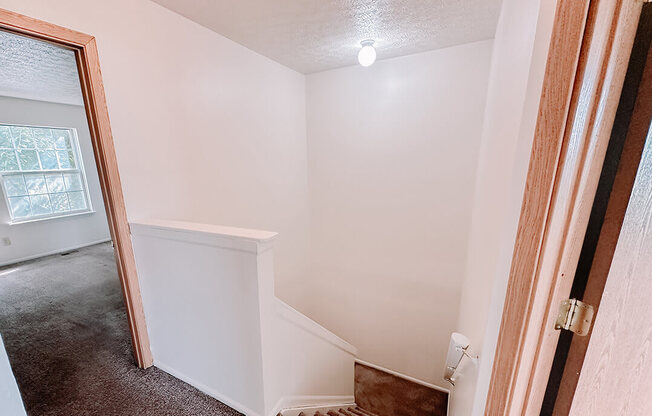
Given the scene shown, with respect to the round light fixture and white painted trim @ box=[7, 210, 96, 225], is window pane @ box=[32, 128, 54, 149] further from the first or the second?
the round light fixture

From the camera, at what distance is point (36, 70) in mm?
2598

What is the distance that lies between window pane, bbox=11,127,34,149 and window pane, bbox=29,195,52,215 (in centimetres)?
83

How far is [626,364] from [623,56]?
28.5 inches

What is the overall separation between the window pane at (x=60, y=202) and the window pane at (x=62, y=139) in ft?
2.73

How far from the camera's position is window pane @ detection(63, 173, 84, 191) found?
4.38 meters

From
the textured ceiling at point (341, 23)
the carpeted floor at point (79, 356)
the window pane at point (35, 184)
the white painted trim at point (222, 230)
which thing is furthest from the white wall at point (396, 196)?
the window pane at point (35, 184)

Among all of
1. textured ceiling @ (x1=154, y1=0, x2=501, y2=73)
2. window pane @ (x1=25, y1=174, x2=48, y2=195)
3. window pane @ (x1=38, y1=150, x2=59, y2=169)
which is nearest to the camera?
textured ceiling @ (x1=154, y1=0, x2=501, y2=73)

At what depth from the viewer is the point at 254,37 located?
206 cm

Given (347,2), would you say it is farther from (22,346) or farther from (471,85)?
(22,346)

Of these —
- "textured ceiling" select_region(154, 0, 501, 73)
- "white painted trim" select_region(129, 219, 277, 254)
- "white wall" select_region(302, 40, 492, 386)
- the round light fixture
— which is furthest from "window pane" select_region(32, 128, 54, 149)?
the round light fixture

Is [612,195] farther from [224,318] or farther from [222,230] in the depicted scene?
[224,318]

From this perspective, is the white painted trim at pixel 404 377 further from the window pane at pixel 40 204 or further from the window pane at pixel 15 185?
the window pane at pixel 15 185

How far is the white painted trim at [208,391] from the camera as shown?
4.52 ft

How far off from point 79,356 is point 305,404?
172 centimetres
